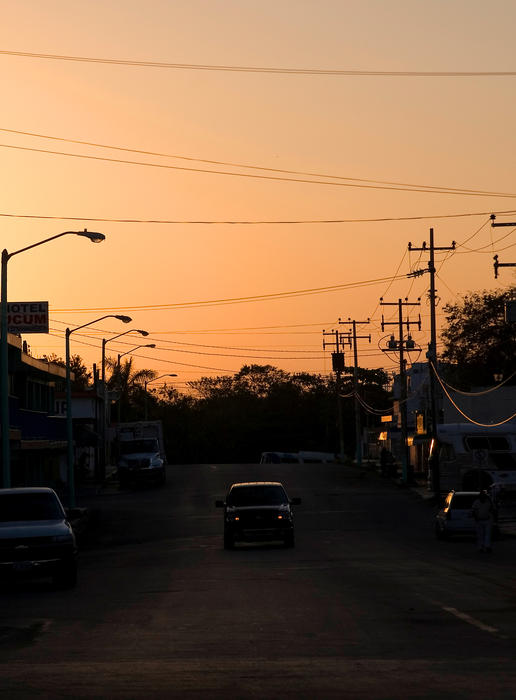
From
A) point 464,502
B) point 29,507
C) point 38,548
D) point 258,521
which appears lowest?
point 258,521

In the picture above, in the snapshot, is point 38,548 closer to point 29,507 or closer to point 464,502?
point 29,507

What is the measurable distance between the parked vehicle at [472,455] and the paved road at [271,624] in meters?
18.6

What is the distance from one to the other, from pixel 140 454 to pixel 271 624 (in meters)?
56.5

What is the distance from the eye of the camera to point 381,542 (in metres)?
36.3

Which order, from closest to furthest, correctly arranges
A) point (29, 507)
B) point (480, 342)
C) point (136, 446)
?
1. point (29, 507)
2. point (136, 446)
3. point (480, 342)

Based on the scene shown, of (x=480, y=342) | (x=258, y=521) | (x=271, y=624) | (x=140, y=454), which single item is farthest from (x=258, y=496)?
(x=480, y=342)

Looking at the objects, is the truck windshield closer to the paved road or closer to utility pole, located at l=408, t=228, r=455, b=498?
utility pole, located at l=408, t=228, r=455, b=498

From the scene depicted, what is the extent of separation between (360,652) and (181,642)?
230 centimetres

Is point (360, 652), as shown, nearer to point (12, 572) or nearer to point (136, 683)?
point (136, 683)

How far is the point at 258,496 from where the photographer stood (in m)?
35.2

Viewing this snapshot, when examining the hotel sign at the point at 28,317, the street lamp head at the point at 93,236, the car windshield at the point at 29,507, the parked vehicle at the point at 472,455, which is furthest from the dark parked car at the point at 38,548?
the parked vehicle at the point at 472,455

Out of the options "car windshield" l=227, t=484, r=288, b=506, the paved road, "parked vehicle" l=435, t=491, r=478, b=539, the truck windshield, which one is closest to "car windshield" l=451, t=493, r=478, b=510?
"parked vehicle" l=435, t=491, r=478, b=539

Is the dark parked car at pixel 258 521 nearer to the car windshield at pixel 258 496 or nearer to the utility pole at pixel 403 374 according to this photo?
the car windshield at pixel 258 496

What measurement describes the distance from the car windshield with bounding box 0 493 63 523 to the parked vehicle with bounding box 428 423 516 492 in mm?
33360
